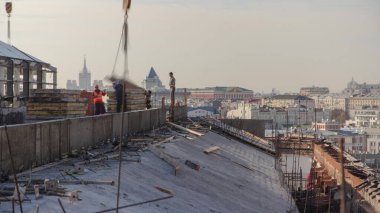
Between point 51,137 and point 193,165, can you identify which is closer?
point 51,137

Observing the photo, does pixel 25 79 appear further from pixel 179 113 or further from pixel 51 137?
pixel 51 137

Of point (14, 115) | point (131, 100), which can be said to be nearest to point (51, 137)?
point (14, 115)

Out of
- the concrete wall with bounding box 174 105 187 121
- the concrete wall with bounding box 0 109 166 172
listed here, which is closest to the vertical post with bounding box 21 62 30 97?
the concrete wall with bounding box 0 109 166 172

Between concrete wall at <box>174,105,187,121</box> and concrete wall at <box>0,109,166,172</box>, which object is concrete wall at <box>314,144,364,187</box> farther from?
concrete wall at <box>0,109,166,172</box>

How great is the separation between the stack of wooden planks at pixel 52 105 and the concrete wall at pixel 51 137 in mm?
→ 1381

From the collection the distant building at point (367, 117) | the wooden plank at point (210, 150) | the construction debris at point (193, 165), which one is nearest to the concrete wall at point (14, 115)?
the construction debris at point (193, 165)

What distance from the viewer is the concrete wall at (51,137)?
11.9 meters

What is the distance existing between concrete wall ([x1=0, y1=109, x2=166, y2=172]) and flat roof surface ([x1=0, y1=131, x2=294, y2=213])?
0.42 m

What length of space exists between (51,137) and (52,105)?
526 cm

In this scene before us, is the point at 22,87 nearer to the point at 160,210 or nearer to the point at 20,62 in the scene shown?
the point at 20,62

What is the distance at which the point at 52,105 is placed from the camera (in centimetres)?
1883

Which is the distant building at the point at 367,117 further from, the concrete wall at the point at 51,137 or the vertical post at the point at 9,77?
the concrete wall at the point at 51,137

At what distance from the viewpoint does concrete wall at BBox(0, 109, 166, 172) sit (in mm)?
11906

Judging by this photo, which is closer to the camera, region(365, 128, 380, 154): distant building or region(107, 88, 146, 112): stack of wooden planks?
region(107, 88, 146, 112): stack of wooden planks
